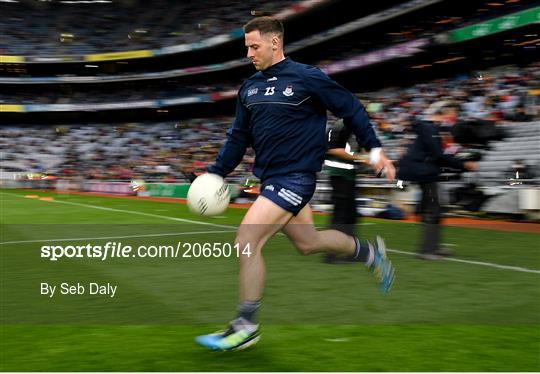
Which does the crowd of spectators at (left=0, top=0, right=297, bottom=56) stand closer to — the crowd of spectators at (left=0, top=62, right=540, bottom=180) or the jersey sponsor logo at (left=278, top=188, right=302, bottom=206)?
the crowd of spectators at (left=0, top=62, right=540, bottom=180)

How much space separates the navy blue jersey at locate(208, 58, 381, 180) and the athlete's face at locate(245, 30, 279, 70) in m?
0.09

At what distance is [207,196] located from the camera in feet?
14.7

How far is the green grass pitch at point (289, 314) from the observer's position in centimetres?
380

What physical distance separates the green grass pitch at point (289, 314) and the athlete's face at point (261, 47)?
6.13 feet

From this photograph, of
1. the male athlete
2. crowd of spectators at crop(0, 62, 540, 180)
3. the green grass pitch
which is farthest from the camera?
crowd of spectators at crop(0, 62, 540, 180)

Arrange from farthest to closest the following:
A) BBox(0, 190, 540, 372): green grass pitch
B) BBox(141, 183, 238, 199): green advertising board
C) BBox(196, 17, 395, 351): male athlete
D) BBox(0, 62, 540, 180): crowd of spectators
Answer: BBox(141, 183, 238, 199): green advertising board → BBox(0, 62, 540, 180): crowd of spectators → BBox(196, 17, 395, 351): male athlete → BBox(0, 190, 540, 372): green grass pitch

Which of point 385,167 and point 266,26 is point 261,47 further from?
point 385,167

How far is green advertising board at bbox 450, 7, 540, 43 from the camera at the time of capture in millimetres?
24922

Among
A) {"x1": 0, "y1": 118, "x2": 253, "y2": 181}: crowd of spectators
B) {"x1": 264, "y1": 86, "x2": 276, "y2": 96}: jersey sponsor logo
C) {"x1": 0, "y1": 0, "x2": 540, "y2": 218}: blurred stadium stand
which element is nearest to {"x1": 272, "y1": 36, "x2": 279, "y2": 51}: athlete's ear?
{"x1": 264, "y1": 86, "x2": 276, "y2": 96}: jersey sponsor logo

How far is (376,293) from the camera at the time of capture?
5.84 metres

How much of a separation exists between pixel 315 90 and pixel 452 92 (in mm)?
23321

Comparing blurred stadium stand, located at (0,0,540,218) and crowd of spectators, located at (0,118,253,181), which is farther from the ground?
blurred stadium stand, located at (0,0,540,218)

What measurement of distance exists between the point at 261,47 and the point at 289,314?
6.84 feet

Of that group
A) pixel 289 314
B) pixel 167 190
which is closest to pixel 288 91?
pixel 289 314
